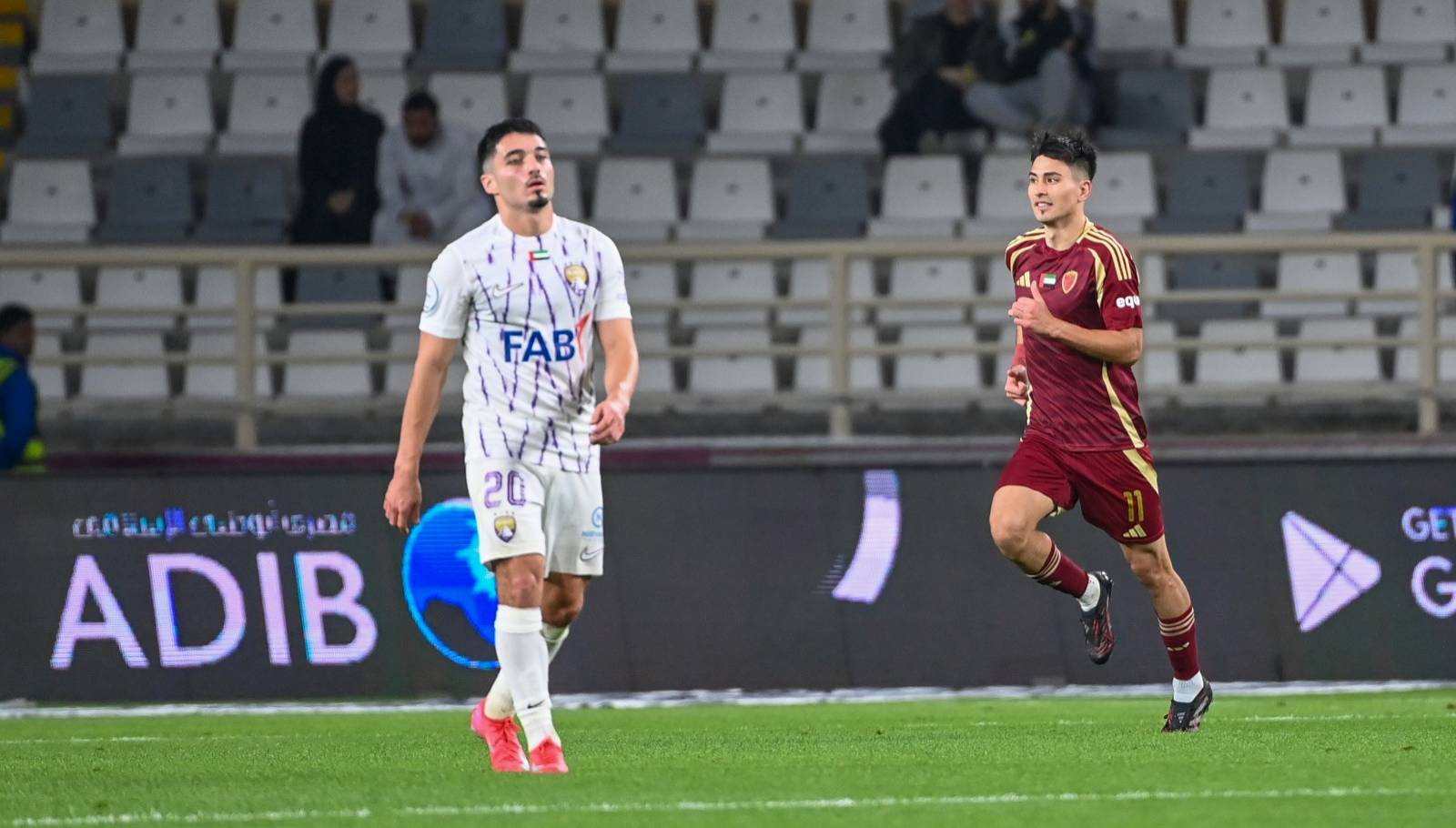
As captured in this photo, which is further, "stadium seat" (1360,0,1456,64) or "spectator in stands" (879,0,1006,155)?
"stadium seat" (1360,0,1456,64)

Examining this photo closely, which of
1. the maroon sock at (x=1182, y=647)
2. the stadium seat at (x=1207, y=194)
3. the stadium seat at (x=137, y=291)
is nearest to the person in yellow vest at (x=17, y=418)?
the stadium seat at (x=137, y=291)

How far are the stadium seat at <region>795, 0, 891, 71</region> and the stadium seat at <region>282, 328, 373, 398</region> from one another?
4.85 m

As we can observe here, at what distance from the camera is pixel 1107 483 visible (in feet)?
29.1

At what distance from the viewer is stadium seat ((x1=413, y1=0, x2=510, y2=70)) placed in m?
18.4

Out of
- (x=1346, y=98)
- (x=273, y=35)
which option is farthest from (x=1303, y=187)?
(x=273, y=35)

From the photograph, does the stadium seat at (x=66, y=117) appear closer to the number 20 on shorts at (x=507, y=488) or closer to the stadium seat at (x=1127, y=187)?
the stadium seat at (x=1127, y=187)

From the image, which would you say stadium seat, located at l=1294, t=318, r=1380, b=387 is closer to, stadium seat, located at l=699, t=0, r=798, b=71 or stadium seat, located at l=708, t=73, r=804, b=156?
stadium seat, located at l=708, t=73, r=804, b=156

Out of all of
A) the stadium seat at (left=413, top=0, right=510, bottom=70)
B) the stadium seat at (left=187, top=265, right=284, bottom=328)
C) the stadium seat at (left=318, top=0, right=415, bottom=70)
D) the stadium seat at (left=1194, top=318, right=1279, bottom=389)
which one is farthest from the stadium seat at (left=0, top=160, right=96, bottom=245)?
the stadium seat at (left=1194, top=318, right=1279, bottom=389)

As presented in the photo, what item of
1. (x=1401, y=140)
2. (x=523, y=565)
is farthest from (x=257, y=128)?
(x=523, y=565)

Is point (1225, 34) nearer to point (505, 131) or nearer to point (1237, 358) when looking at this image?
point (1237, 358)

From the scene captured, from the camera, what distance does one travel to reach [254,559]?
1235cm

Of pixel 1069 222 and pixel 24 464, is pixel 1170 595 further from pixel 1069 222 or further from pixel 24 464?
pixel 24 464

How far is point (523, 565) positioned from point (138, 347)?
8941 mm

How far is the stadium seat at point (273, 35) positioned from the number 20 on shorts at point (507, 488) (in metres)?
11.8
